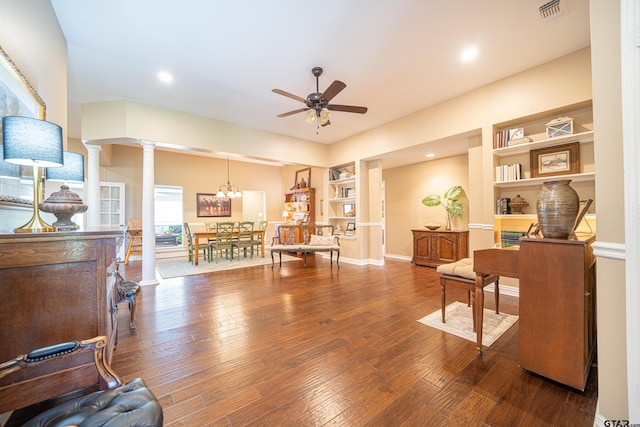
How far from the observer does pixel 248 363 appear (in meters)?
1.89

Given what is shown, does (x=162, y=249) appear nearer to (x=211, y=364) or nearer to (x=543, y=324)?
(x=211, y=364)

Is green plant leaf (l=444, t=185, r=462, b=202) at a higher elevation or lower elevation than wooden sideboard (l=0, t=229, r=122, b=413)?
higher

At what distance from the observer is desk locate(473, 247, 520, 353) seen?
6.11 ft

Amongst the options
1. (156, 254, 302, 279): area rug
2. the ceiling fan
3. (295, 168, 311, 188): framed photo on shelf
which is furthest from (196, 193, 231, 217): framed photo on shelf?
the ceiling fan

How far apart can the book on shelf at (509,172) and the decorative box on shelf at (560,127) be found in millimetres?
502

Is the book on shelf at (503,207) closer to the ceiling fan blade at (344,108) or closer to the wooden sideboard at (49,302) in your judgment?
the ceiling fan blade at (344,108)

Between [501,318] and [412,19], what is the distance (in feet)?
11.0

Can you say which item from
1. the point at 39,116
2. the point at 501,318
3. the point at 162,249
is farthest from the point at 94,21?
the point at 162,249

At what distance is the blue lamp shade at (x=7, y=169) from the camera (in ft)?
4.50

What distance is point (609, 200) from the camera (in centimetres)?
123

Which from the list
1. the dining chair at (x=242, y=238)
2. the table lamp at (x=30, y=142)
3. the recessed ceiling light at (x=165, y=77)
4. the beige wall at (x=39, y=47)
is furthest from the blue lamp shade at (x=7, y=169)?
the dining chair at (x=242, y=238)

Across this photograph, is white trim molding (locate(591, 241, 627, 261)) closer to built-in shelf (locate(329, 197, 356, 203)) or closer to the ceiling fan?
the ceiling fan

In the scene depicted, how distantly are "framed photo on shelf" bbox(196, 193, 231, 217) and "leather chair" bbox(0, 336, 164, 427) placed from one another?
290 inches

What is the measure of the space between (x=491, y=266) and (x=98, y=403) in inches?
101
